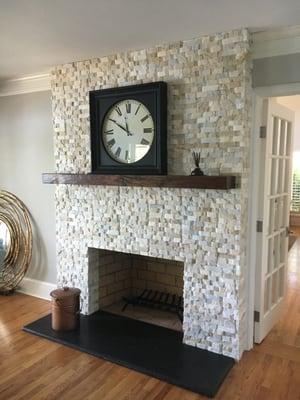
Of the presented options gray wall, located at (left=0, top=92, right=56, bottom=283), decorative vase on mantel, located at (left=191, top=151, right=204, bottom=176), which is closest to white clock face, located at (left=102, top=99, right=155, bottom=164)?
decorative vase on mantel, located at (left=191, top=151, right=204, bottom=176)

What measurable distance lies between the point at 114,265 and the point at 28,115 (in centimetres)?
195

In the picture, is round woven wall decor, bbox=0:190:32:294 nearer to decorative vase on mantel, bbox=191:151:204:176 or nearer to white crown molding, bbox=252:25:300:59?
decorative vase on mantel, bbox=191:151:204:176

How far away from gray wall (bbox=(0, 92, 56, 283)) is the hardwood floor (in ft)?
3.25

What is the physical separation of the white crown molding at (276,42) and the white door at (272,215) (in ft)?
1.28

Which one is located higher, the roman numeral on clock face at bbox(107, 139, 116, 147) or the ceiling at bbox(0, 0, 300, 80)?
the ceiling at bbox(0, 0, 300, 80)

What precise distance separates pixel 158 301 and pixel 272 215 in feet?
4.73

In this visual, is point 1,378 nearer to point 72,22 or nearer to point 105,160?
point 105,160

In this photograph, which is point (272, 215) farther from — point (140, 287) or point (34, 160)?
point (34, 160)

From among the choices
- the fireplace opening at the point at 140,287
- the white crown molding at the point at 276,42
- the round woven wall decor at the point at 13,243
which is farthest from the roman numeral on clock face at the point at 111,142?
the round woven wall decor at the point at 13,243

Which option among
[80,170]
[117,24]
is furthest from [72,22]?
[80,170]

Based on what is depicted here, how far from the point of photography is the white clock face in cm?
293

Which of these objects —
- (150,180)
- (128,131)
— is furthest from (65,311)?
A: (128,131)

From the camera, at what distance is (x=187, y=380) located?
2436 millimetres

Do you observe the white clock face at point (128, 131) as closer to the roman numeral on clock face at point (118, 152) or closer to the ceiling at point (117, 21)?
the roman numeral on clock face at point (118, 152)
